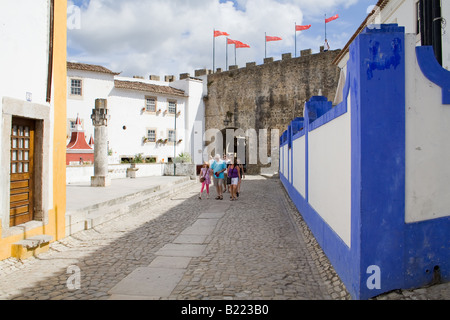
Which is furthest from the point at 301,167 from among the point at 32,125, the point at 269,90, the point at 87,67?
the point at 269,90

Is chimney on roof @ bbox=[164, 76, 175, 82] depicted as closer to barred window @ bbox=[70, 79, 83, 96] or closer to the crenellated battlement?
the crenellated battlement

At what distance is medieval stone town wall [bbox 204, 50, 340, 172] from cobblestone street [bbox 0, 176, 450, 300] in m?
21.0

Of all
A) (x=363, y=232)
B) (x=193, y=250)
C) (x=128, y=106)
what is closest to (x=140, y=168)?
(x=128, y=106)

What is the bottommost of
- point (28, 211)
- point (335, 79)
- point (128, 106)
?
point (28, 211)

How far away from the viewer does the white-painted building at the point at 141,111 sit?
24.1 meters

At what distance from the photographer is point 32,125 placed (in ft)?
17.9

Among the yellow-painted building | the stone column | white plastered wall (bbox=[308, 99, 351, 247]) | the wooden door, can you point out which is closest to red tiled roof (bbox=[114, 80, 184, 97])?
the stone column

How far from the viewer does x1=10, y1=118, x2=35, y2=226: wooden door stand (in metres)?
5.07

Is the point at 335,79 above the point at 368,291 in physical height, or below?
above

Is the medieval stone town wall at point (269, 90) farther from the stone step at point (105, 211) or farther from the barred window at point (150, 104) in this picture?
the stone step at point (105, 211)

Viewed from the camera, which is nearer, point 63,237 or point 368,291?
point 368,291

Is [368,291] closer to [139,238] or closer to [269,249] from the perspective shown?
[269,249]

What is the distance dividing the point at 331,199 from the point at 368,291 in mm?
1619
